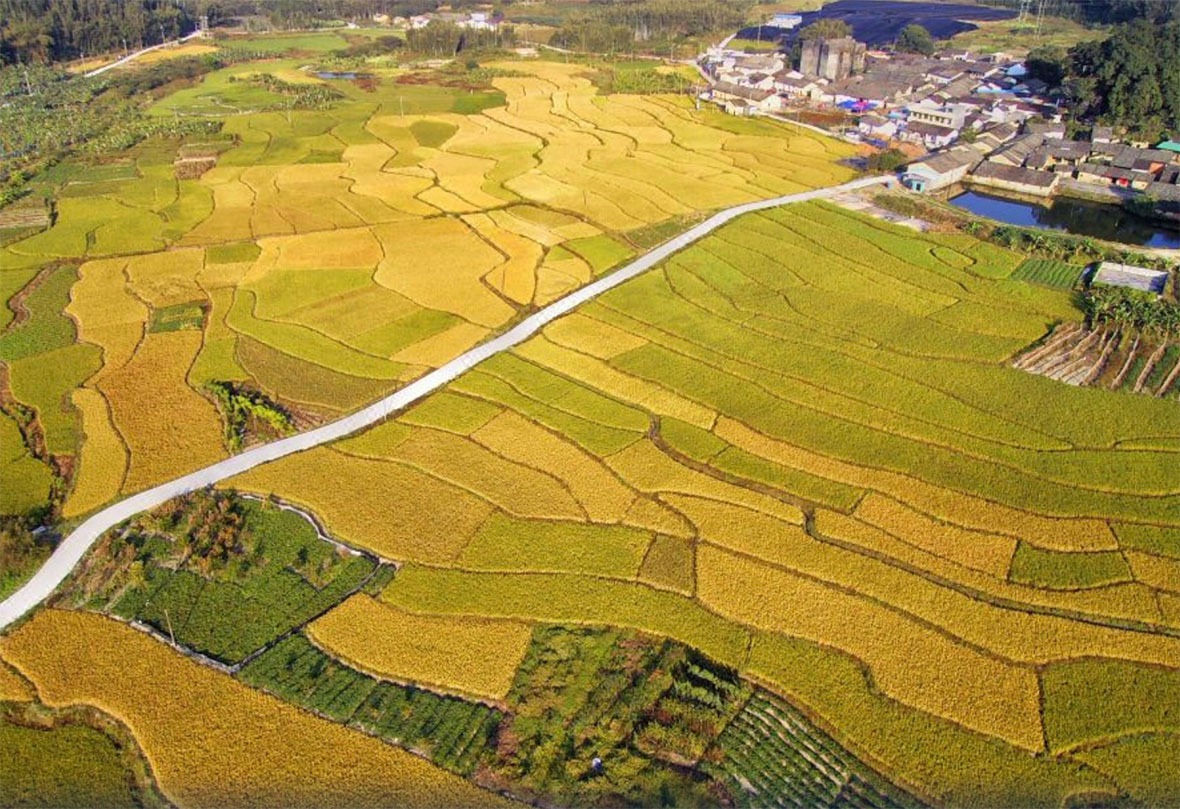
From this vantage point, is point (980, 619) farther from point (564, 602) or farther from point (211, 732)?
point (211, 732)

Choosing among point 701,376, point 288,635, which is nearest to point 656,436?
point 701,376

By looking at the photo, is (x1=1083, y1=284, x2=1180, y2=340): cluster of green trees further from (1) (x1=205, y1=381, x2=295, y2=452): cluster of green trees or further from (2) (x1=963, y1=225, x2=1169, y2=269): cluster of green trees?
(1) (x1=205, y1=381, x2=295, y2=452): cluster of green trees

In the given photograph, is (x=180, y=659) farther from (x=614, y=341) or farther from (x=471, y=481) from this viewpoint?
(x=614, y=341)

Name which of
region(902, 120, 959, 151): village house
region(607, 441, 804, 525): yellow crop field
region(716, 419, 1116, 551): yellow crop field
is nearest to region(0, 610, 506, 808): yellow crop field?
region(607, 441, 804, 525): yellow crop field

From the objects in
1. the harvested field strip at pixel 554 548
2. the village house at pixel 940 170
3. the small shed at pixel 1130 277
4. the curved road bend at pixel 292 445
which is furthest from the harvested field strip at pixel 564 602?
the village house at pixel 940 170

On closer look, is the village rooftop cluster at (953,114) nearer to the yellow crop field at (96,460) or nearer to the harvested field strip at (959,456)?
the harvested field strip at (959,456)

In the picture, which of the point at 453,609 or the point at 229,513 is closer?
the point at 453,609
